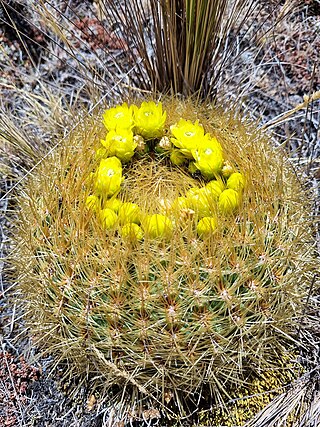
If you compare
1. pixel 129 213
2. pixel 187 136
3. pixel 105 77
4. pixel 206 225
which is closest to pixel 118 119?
pixel 187 136

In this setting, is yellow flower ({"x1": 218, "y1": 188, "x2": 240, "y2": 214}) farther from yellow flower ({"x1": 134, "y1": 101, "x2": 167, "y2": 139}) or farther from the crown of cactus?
yellow flower ({"x1": 134, "y1": 101, "x2": 167, "y2": 139})

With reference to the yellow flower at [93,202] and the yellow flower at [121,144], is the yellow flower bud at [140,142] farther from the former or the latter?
the yellow flower at [93,202]

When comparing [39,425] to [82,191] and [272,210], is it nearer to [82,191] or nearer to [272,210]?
[82,191]

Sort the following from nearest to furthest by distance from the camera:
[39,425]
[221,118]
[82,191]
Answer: [82,191] < [221,118] < [39,425]

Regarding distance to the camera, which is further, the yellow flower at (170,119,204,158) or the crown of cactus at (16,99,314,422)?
the yellow flower at (170,119,204,158)

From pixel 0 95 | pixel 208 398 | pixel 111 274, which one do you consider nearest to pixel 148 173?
pixel 111 274

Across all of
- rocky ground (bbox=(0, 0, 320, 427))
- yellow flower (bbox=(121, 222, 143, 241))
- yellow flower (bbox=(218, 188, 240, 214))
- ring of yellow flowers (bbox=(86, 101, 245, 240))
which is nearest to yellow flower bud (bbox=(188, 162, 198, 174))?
ring of yellow flowers (bbox=(86, 101, 245, 240))
